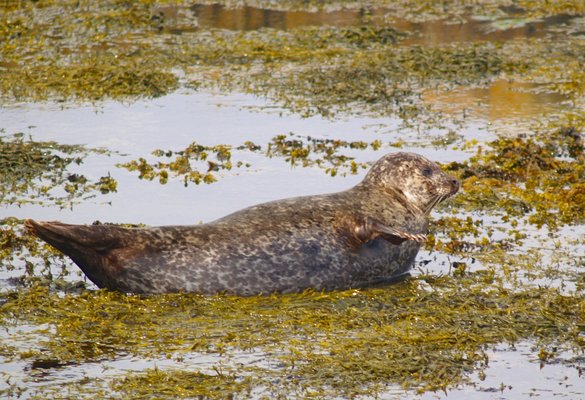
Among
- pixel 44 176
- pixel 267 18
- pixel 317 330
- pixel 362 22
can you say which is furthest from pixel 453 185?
pixel 267 18

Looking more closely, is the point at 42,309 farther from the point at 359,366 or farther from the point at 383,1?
the point at 383,1

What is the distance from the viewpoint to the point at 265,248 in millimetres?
9289

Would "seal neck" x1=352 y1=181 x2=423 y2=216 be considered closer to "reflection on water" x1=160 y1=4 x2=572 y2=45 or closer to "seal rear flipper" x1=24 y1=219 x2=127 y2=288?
"seal rear flipper" x1=24 y1=219 x2=127 y2=288

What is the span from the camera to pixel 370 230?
31.7 ft

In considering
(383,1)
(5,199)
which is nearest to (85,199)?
(5,199)

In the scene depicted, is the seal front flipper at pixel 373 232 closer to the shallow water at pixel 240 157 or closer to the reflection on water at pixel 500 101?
the shallow water at pixel 240 157

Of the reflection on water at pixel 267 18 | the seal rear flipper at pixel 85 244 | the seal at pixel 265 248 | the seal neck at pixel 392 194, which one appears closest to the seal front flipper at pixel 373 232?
the seal at pixel 265 248

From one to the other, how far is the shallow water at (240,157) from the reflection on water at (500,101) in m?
0.02

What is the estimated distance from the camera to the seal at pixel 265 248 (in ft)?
29.2

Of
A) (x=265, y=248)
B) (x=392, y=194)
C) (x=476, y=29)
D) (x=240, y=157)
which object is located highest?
(x=476, y=29)

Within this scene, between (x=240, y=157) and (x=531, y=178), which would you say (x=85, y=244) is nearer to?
(x=240, y=157)

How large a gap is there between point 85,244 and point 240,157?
16.2ft

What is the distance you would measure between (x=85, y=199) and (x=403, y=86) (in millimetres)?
6364

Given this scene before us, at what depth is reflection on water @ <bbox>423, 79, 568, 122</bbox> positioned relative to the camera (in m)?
15.7
